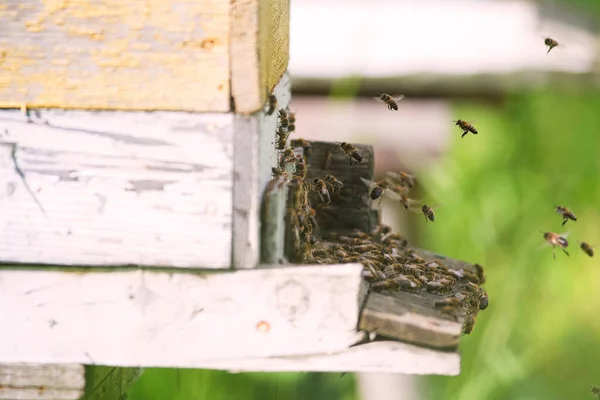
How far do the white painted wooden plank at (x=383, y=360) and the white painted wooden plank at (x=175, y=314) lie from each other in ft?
0.11

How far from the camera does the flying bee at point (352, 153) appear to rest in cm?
338

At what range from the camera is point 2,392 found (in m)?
2.59

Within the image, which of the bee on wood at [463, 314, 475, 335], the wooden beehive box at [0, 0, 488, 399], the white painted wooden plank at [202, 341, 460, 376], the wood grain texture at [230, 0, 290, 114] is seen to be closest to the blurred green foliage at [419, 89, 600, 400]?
the bee on wood at [463, 314, 475, 335]

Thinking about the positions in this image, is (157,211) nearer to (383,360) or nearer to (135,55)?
(135,55)

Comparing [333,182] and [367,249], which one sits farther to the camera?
[333,182]

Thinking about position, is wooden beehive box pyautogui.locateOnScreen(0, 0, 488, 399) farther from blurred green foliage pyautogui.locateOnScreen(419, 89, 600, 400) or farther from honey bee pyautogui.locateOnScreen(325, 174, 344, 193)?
blurred green foliage pyautogui.locateOnScreen(419, 89, 600, 400)

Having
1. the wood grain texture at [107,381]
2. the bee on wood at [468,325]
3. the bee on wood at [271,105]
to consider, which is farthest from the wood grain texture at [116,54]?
the bee on wood at [468,325]

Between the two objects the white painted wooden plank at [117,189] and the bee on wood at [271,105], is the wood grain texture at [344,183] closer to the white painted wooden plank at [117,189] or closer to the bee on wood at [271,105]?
the bee on wood at [271,105]

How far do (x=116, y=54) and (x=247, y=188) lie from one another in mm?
550

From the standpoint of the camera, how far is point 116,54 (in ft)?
7.89

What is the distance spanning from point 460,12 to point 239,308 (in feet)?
15.3

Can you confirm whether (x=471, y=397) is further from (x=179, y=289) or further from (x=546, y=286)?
(x=179, y=289)

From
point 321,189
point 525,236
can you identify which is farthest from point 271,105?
point 525,236

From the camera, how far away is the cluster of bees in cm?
258
